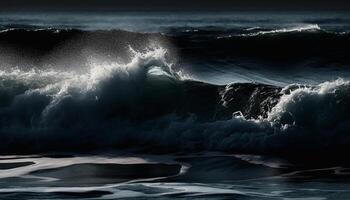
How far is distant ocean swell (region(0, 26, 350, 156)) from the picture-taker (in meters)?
15.0

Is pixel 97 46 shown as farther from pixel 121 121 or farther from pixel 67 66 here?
pixel 121 121

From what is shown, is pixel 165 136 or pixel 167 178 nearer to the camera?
pixel 167 178

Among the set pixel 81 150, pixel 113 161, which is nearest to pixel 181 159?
pixel 113 161

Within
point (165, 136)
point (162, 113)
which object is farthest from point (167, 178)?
point (162, 113)

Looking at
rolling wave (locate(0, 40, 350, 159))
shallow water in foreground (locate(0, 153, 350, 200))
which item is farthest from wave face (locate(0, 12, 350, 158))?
shallow water in foreground (locate(0, 153, 350, 200))

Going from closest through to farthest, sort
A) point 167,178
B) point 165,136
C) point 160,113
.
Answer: point 167,178
point 165,136
point 160,113

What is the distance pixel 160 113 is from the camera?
16.8 m

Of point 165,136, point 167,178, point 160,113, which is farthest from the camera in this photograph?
point 160,113

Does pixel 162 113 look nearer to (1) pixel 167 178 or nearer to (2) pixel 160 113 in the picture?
(2) pixel 160 113

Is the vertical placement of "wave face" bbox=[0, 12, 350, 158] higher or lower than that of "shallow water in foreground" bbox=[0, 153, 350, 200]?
higher

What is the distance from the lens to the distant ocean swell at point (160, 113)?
15031 mm

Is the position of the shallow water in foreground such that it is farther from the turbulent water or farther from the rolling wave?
the rolling wave

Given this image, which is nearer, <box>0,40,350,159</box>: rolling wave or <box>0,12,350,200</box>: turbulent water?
<box>0,12,350,200</box>: turbulent water

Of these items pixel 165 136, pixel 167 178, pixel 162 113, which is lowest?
pixel 167 178
